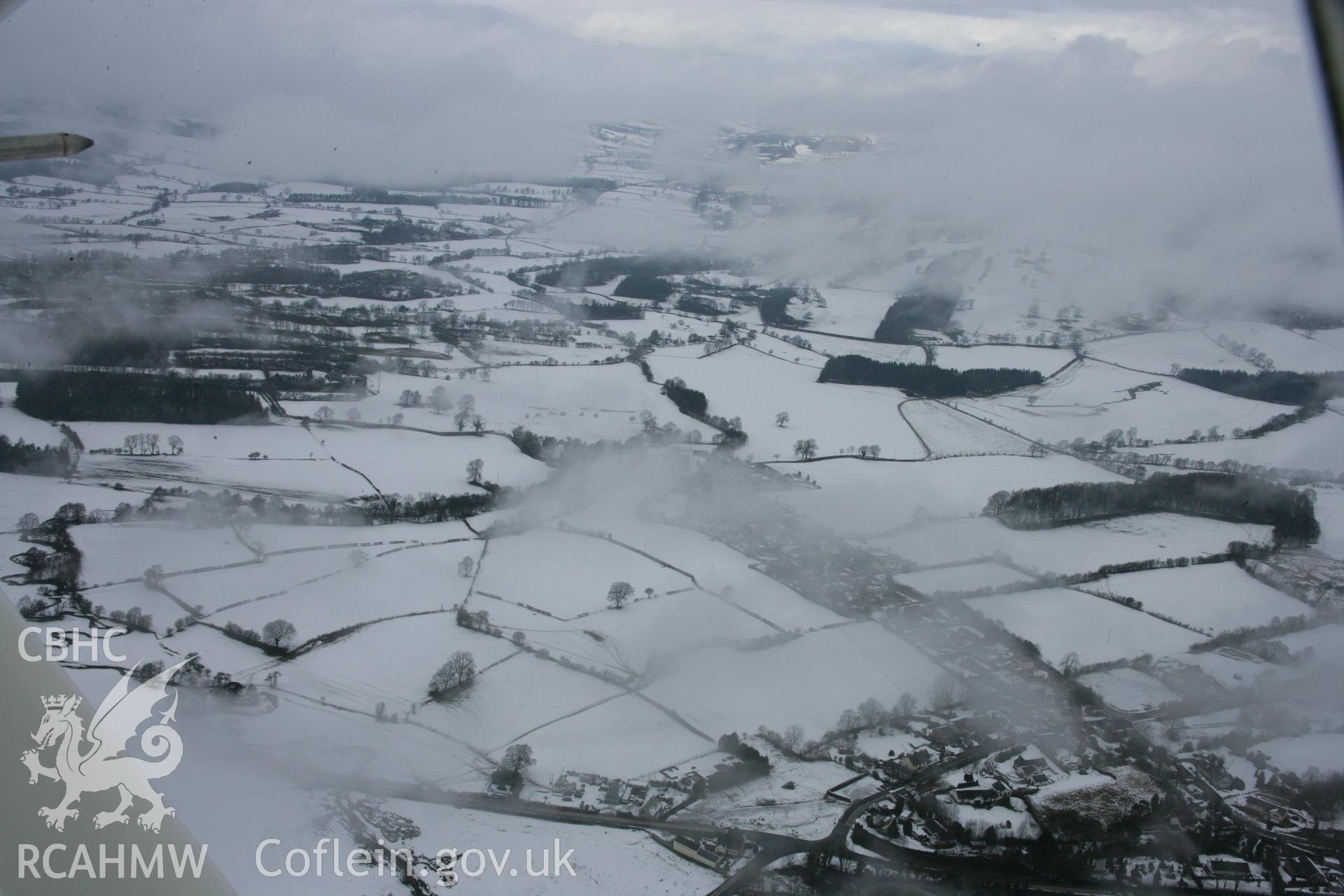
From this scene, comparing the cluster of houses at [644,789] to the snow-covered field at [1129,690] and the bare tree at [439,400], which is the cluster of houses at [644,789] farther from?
the bare tree at [439,400]

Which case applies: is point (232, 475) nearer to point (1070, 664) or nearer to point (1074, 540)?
point (1070, 664)

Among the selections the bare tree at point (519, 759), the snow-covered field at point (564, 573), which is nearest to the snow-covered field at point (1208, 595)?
the snow-covered field at point (564, 573)

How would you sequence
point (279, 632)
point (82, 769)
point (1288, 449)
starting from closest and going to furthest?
point (82, 769) → point (279, 632) → point (1288, 449)

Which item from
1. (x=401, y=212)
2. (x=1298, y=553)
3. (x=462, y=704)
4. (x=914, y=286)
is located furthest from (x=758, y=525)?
(x=401, y=212)

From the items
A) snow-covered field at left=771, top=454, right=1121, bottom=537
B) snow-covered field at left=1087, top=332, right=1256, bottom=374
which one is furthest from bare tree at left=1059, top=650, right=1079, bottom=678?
snow-covered field at left=1087, top=332, right=1256, bottom=374

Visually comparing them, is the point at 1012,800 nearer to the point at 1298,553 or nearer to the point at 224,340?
the point at 1298,553

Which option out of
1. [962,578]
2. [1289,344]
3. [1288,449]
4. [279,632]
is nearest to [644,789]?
[279,632]

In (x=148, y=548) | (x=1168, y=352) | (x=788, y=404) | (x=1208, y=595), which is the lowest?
(x=1208, y=595)

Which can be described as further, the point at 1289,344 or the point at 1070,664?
the point at 1289,344

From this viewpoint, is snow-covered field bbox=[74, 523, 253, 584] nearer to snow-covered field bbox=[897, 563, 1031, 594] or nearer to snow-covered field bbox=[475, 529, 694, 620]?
snow-covered field bbox=[475, 529, 694, 620]
